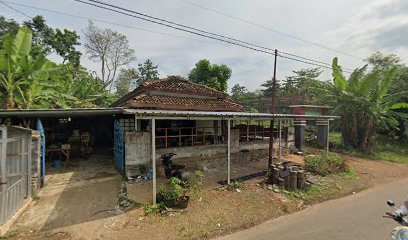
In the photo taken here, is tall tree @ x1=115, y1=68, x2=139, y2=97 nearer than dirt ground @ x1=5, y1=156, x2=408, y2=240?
No

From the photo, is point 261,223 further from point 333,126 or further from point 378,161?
point 333,126

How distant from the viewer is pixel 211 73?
94.1ft

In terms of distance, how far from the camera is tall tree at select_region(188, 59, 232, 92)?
2839 cm

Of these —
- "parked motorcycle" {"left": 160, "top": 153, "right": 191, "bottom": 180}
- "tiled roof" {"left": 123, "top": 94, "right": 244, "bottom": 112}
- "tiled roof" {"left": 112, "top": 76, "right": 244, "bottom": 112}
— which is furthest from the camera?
"tiled roof" {"left": 112, "top": 76, "right": 244, "bottom": 112}

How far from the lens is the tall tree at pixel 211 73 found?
1118 inches

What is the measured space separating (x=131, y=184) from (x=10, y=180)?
3.93 metres

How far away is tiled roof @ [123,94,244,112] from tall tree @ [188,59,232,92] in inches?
432

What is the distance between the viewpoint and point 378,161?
51.9ft

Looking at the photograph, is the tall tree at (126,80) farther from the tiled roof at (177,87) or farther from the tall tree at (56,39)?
the tiled roof at (177,87)

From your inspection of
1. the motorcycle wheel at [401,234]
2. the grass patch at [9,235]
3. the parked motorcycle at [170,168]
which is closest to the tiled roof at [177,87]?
the parked motorcycle at [170,168]

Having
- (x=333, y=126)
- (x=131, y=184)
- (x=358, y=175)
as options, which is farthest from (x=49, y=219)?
(x=333, y=126)

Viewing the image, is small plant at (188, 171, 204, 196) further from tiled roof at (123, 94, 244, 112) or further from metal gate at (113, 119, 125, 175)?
tiled roof at (123, 94, 244, 112)

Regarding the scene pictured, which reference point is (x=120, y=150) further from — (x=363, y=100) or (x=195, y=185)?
(x=363, y=100)

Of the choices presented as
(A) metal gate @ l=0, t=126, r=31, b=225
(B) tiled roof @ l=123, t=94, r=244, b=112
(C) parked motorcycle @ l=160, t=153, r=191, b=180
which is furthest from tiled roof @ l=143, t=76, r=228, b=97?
(A) metal gate @ l=0, t=126, r=31, b=225
